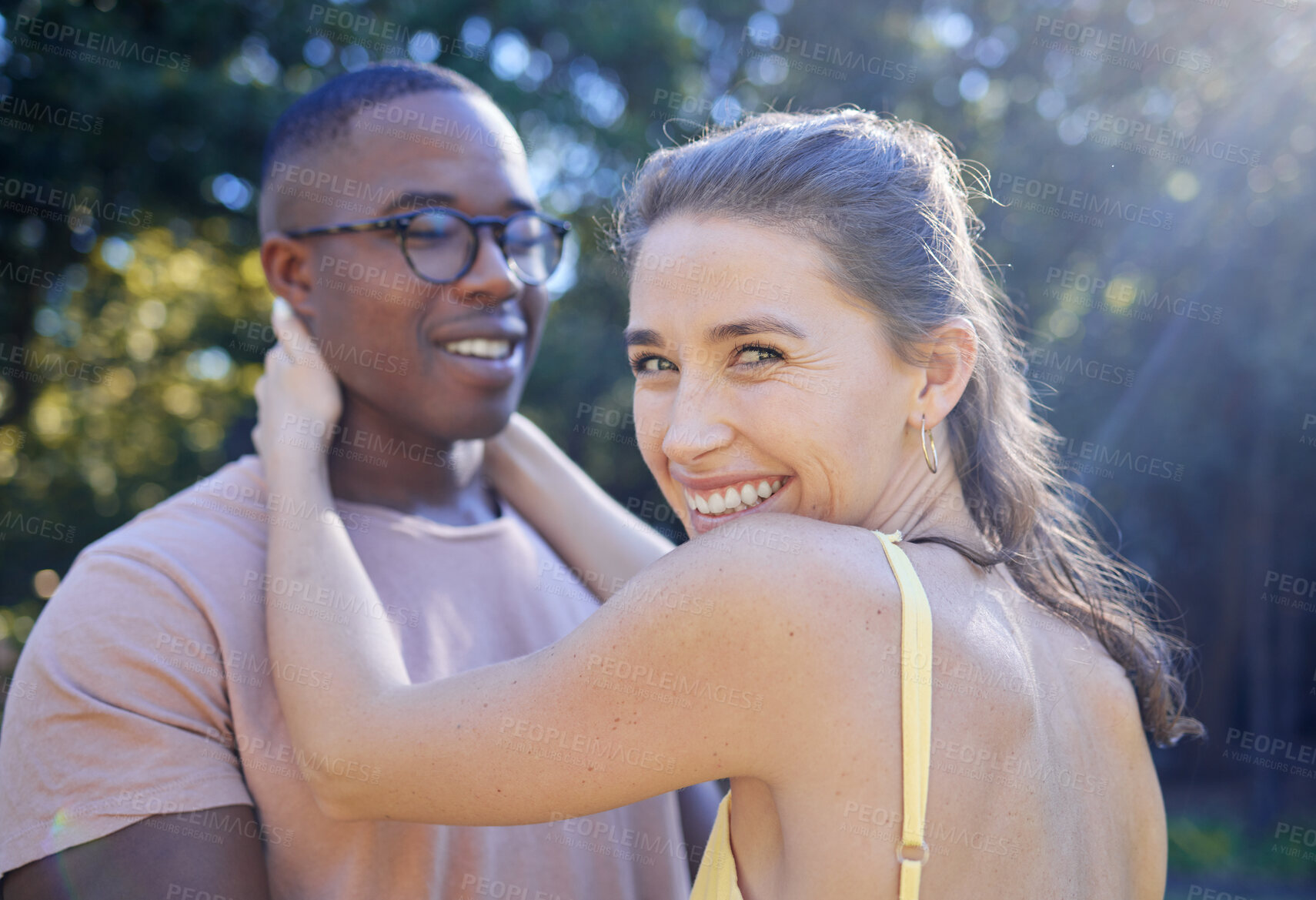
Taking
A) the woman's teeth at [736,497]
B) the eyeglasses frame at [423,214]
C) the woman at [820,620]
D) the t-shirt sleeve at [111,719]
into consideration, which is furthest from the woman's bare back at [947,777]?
the eyeglasses frame at [423,214]

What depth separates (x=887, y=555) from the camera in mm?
1574

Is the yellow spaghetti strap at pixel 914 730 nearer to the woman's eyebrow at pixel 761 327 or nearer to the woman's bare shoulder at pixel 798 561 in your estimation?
the woman's bare shoulder at pixel 798 561

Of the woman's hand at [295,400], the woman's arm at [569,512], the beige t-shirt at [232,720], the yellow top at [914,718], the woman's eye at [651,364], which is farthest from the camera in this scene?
the woman's arm at [569,512]

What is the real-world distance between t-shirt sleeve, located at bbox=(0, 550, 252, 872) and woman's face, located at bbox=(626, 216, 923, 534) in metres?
1.05

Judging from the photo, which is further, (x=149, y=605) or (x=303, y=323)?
(x=303, y=323)

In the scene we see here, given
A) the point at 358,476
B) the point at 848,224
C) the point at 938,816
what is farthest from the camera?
the point at 358,476

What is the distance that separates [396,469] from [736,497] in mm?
1173

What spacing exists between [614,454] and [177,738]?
1063cm

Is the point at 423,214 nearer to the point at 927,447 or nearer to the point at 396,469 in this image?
the point at 396,469

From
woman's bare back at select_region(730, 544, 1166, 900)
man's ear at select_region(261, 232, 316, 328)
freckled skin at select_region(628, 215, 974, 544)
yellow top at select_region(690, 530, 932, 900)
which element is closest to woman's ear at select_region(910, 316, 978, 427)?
freckled skin at select_region(628, 215, 974, 544)

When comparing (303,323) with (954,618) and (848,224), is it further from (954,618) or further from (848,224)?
(954,618)

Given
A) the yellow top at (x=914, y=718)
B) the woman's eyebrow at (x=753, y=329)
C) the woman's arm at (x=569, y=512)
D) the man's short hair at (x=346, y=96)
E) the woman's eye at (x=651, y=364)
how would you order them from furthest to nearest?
the woman's arm at (x=569, y=512) < the man's short hair at (x=346, y=96) < the woman's eye at (x=651, y=364) < the woman's eyebrow at (x=753, y=329) < the yellow top at (x=914, y=718)

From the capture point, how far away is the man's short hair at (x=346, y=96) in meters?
2.63

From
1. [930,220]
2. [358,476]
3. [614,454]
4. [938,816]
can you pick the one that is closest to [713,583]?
[938,816]
